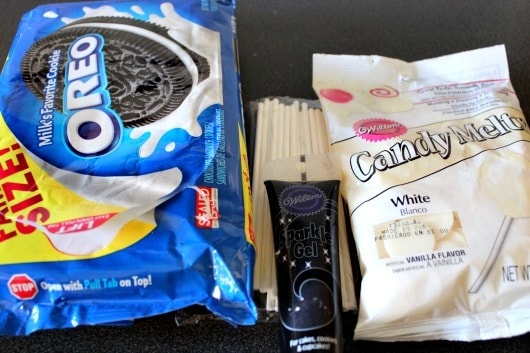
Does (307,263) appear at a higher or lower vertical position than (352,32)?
lower

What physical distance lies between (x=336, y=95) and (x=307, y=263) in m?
0.24

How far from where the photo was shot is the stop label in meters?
0.49

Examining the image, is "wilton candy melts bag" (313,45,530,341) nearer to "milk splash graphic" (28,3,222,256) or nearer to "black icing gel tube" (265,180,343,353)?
"black icing gel tube" (265,180,343,353)

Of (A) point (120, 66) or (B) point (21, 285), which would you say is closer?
(B) point (21, 285)

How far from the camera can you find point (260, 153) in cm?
64

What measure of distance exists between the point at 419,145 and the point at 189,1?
1.13 ft

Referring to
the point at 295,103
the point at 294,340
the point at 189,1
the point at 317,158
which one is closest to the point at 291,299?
the point at 294,340

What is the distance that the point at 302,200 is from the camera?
0.57 metres

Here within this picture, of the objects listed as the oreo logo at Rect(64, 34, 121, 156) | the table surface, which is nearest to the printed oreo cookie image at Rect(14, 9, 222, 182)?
the oreo logo at Rect(64, 34, 121, 156)

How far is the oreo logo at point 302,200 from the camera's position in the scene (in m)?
0.56

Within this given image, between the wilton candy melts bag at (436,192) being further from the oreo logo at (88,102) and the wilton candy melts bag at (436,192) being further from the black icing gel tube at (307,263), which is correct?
the oreo logo at (88,102)

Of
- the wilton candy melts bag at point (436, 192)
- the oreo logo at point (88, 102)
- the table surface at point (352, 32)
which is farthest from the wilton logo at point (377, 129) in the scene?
the oreo logo at point (88, 102)

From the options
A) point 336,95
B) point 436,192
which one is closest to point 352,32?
point 336,95

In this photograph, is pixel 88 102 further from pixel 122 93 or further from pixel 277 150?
pixel 277 150
